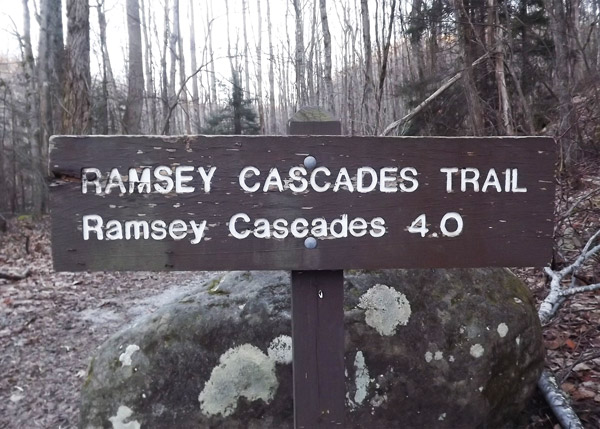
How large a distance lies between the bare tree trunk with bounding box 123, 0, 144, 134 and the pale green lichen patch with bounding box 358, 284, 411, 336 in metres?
10.4

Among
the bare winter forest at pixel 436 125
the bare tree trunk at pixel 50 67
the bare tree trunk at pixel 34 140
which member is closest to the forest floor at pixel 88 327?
the bare winter forest at pixel 436 125

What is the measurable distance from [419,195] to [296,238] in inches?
17.3

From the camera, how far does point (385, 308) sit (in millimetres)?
2861

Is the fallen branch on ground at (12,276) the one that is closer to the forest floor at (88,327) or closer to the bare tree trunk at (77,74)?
the forest floor at (88,327)

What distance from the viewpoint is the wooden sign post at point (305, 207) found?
65.2 inches

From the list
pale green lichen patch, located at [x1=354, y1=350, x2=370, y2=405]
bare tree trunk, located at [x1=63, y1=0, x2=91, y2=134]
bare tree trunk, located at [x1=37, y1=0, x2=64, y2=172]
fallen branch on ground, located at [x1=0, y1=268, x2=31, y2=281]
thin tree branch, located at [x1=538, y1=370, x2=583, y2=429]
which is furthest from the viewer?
bare tree trunk, located at [x1=37, y1=0, x2=64, y2=172]

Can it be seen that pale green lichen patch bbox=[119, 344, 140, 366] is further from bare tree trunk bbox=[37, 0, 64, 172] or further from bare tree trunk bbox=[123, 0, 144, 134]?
bare tree trunk bbox=[123, 0, 144, 134]

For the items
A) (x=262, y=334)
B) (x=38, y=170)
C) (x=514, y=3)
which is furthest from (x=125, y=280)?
(x=514, y=3)

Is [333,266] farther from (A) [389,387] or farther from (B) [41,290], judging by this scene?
(B) [41,290]

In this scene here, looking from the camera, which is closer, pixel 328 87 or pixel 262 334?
pixel 262 334

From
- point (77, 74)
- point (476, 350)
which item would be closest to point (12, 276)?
point (77, 74)

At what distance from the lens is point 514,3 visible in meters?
10.9

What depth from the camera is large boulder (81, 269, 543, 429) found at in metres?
2.68

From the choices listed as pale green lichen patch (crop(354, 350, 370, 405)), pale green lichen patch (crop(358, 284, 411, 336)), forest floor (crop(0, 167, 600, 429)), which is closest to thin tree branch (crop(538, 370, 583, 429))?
forest floor (crop(0, 167, 600, 429))
